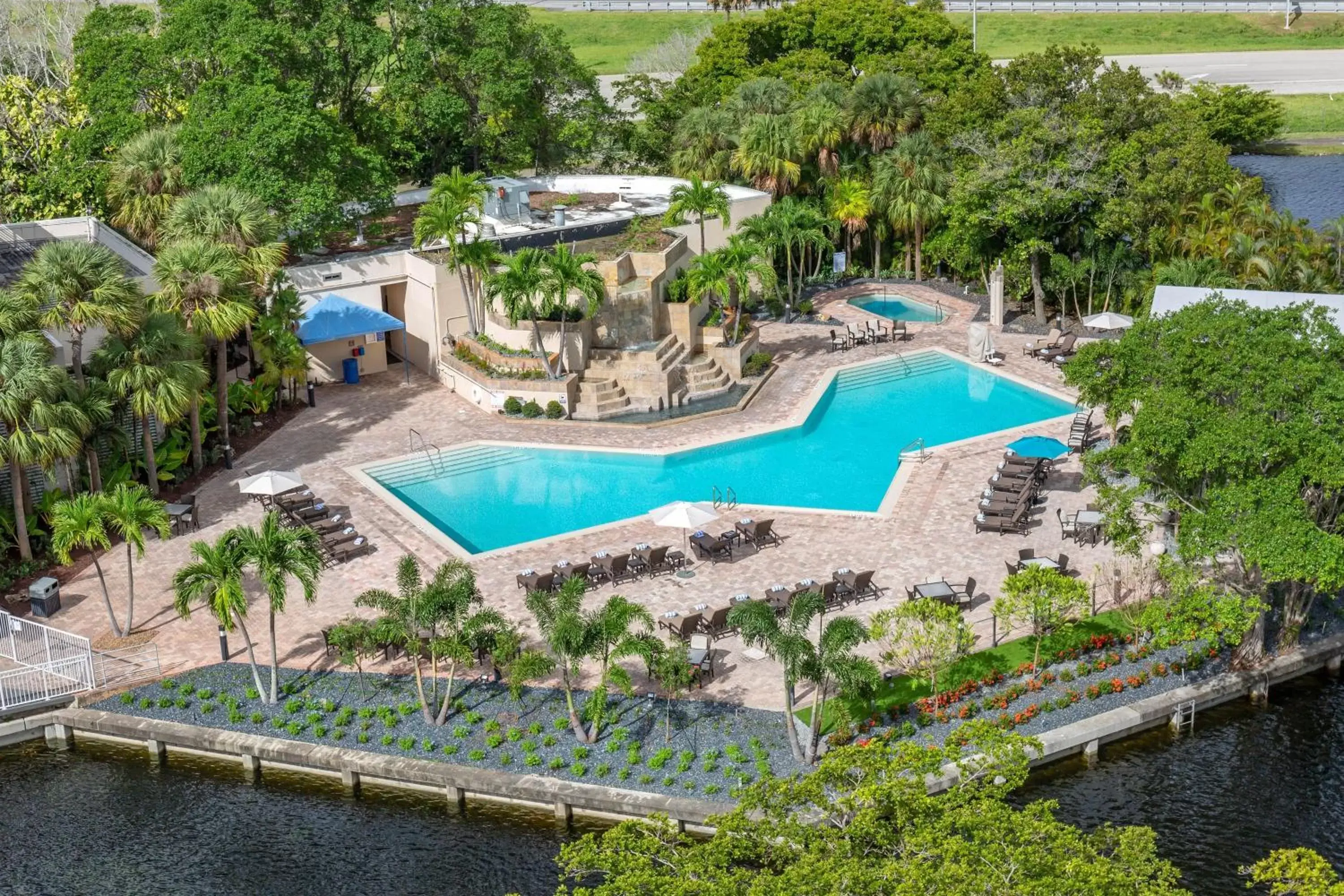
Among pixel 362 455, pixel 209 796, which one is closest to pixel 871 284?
pixel 362 455

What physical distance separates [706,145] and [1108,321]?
2008 centimetres

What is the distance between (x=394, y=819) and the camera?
2894 centimetres

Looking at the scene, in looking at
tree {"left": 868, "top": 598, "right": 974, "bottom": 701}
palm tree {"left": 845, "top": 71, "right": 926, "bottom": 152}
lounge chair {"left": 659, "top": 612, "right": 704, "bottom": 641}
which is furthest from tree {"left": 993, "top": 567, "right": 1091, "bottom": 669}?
palm tree {"left": 845, "top": 71, "right": 926, "bottom": 152}

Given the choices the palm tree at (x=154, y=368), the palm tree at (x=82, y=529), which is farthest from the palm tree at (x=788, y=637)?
→ the palm tree at (x=154, y=368)

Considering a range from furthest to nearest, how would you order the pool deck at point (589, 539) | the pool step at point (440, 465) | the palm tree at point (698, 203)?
the palm tree at point (698, 203) < the pool step at point (440, 465) < the pool deck at point (589, 539)

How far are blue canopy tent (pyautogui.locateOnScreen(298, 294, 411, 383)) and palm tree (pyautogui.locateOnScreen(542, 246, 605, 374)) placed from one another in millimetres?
6142

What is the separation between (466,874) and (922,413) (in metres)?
26.4

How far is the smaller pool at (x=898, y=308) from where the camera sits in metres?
59.3

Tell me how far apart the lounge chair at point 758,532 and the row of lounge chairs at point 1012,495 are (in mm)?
5387

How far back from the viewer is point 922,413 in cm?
4900

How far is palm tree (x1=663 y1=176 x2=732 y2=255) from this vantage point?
177 feet

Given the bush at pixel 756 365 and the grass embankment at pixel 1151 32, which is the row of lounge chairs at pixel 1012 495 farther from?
the grass embankment at pixel 1151 32

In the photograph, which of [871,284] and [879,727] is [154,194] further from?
[879,727]

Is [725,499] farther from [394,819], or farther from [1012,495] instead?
[394,819]
